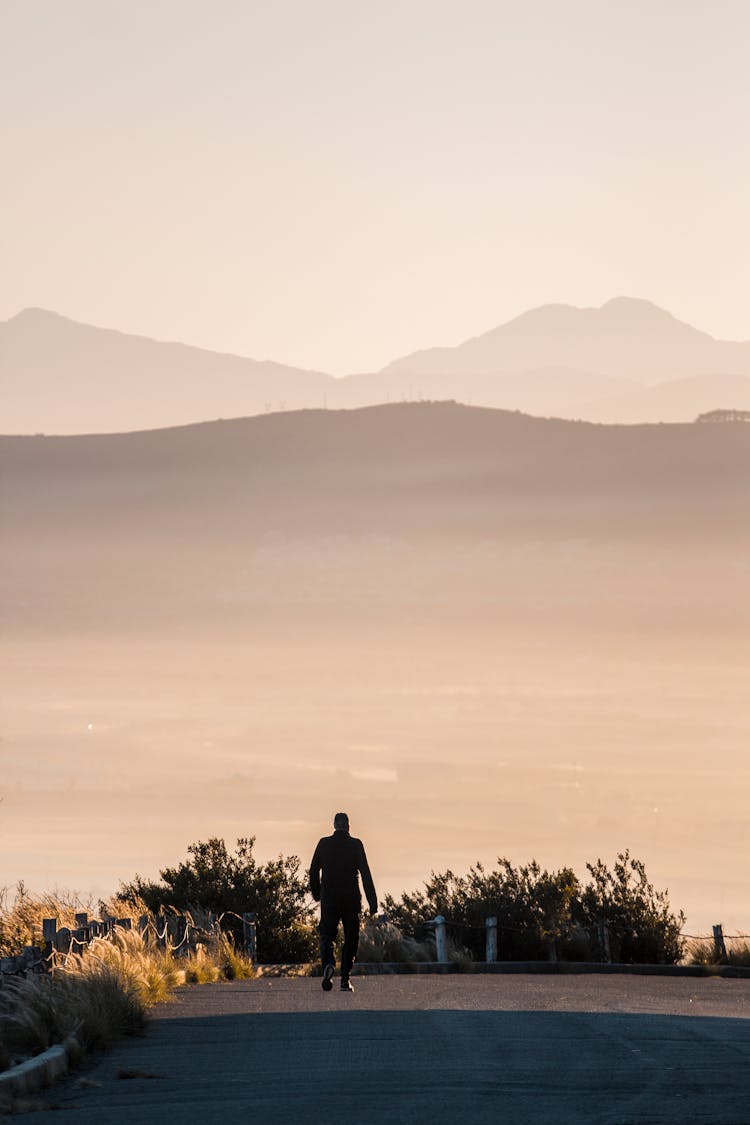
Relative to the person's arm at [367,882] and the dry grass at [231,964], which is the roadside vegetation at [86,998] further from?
the dry grass at [231,964]

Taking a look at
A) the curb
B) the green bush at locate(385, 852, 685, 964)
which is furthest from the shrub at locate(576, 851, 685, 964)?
the curb

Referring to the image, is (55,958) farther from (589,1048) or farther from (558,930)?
(558,930)

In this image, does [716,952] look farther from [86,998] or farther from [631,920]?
[86,998]

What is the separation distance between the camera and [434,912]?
33094mm

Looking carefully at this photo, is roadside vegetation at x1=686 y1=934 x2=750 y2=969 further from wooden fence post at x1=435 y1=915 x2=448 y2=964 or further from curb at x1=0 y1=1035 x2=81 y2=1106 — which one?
curb at x1=0 y1=1035 x2=81 y2=1106

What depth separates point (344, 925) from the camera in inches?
770

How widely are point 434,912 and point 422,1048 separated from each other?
65.7ft

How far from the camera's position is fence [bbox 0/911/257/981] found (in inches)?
623

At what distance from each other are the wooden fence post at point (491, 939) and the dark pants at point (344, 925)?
10.6 m

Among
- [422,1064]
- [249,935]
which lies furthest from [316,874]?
[249,935]

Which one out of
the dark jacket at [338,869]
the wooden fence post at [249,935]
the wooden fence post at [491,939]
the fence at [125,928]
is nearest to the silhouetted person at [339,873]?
the dark jacket at [338,869]

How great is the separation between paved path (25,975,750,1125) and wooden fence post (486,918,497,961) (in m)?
10.4

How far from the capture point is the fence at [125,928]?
15828mm

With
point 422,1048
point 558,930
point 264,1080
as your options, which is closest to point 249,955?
point 558,930
